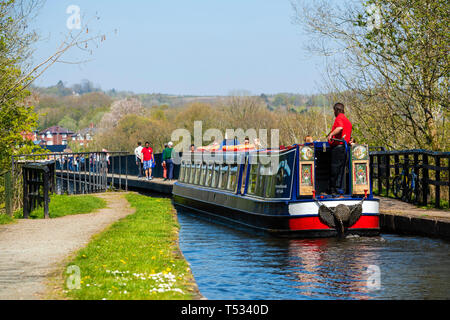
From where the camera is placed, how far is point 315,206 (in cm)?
1518

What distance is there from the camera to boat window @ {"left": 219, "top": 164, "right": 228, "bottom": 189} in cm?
2094

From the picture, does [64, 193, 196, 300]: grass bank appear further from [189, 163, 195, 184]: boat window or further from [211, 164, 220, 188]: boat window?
[189, 163, 195, 184]: boat window

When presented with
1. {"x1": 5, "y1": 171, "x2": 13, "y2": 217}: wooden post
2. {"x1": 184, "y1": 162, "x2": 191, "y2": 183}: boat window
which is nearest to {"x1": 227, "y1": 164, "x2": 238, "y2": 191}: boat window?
{"x1": 184, "y1": 162, "x2": 191, "y2": 183}: boat window

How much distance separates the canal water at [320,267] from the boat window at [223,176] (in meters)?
4.67

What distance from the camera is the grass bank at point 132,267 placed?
312 inches

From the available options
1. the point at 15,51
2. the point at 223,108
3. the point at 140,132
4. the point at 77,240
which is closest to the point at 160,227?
the point at 77,240

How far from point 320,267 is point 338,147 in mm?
4000

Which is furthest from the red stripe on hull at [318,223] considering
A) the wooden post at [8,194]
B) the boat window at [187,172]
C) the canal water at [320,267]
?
the boat window at [187,172]

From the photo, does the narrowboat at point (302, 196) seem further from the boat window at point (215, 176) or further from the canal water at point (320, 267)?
the boat window at point (215, 176)

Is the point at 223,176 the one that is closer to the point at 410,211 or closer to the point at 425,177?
the point at 425,177

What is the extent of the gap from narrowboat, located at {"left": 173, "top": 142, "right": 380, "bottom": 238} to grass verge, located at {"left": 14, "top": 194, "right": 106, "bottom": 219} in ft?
13.3

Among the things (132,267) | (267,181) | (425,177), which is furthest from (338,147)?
(132,267)

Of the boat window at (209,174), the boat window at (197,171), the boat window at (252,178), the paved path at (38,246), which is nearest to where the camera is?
the paved path at (38,246)

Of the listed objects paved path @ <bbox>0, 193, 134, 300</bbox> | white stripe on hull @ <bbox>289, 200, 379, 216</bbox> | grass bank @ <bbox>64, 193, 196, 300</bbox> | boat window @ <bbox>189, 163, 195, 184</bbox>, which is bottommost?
grass bank @ <bbox>64, 193, 196, 300</bbox>
